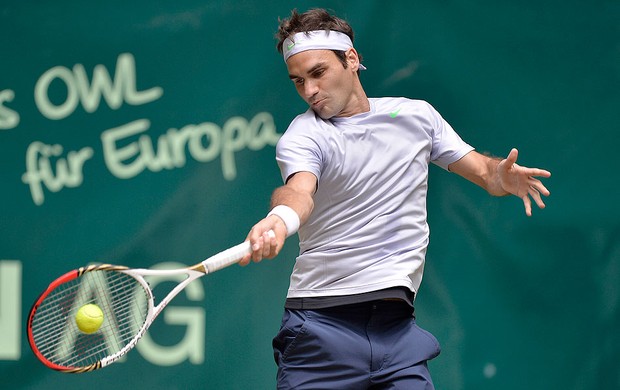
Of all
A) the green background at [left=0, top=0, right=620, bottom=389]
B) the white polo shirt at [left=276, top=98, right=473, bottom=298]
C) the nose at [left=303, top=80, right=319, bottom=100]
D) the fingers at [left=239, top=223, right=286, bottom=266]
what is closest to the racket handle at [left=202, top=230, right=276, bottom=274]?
the fingers at [left=239, top=223, right=286, bottom=266]

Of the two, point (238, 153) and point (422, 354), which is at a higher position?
point (238, 153)

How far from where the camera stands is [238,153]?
4.47 meters

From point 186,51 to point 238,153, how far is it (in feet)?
1.55

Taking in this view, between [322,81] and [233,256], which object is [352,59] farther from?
[233,256]

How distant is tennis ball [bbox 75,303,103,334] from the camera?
3.10 meters

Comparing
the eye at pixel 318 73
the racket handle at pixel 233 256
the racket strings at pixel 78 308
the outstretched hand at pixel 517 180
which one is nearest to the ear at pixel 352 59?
the eye at pixel 318 73

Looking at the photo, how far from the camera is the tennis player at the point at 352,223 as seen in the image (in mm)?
3180

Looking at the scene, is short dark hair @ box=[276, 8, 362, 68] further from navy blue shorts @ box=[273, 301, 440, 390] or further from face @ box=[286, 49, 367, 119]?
navy blue shorts @ box=[273, 301, 440, 390]

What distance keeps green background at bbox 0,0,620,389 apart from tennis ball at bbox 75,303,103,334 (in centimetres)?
128

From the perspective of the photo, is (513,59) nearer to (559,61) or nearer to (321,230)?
(559,61)

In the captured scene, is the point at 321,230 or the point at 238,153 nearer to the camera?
the point at 321,230

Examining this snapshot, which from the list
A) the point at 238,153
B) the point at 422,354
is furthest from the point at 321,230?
the point at 238,153

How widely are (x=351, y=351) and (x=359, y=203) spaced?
45 cm

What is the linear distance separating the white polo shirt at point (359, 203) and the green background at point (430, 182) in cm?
114
